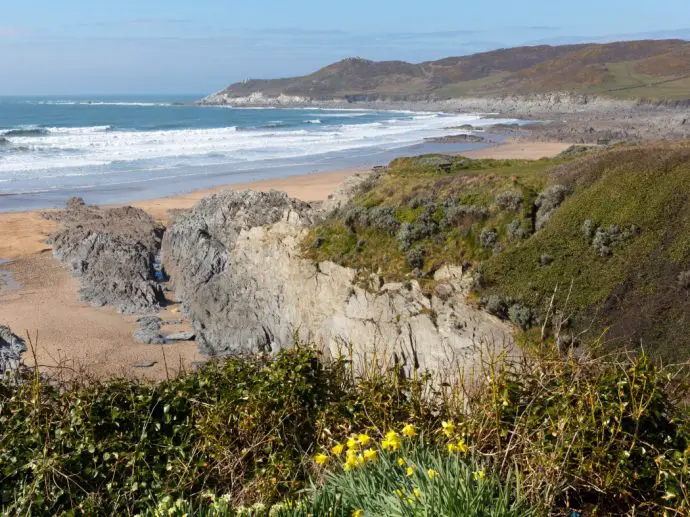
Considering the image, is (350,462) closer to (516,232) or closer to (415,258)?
(415,258)

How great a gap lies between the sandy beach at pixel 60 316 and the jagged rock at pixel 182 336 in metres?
0.26

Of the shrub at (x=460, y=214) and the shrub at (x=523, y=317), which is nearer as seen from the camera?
the shrub at (x=523, y=317)

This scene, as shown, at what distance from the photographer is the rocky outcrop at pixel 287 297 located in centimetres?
1127

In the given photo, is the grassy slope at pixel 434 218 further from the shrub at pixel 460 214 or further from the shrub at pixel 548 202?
the shrub at pixel 548 202

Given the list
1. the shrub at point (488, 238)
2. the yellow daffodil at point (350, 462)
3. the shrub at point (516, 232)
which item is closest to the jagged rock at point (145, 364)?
the shrub at point (488, 238)

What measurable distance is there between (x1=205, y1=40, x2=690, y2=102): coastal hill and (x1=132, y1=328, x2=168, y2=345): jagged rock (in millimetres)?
91636

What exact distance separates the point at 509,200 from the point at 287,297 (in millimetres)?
5279

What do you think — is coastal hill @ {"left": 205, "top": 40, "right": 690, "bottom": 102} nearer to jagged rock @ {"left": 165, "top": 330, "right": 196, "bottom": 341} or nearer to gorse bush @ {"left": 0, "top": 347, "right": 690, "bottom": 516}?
jagged rock @ {"left": 165, "top": 330, "right": 196, "bottom": 341}

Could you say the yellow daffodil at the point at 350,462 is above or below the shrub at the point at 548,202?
below

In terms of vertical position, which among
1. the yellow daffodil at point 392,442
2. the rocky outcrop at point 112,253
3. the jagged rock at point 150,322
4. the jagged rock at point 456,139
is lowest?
the jagged rock at point 150,322

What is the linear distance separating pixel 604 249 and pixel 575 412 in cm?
738

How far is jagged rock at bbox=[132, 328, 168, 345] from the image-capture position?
56.1ft

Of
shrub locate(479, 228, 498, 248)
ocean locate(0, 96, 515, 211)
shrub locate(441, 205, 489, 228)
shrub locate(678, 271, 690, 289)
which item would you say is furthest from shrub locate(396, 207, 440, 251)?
ocean locate(0, 96, 515, 211)

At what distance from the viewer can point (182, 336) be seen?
17.4 meters
